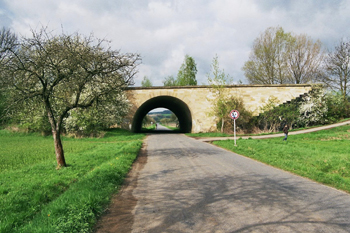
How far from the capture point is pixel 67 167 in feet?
28.1

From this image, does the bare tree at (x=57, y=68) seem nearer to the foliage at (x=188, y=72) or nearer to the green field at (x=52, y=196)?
the green field at (x=52, y=196)

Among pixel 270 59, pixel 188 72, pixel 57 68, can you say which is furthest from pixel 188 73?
pixel 57 68

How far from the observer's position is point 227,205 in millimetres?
4398

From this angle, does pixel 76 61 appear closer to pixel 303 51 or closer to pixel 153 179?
pixel 153 179

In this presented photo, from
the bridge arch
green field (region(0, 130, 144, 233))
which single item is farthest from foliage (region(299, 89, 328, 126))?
green field (region(0, 130, 144, 233))

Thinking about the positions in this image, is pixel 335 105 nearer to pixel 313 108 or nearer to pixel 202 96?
pixel 313 108

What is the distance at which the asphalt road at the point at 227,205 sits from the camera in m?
3.53

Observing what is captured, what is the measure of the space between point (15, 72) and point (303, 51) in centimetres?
3800

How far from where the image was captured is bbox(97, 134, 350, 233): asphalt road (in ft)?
11.6

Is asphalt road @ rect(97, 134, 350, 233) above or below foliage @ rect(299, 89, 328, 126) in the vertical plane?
below

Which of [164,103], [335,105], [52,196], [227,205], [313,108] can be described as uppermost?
[164,103]

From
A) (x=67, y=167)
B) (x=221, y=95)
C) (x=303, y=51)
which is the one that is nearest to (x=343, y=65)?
(x=303, y=51)

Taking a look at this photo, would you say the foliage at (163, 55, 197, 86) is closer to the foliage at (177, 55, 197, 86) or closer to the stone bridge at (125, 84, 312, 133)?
the foliage at (177, 55, 197, 86)

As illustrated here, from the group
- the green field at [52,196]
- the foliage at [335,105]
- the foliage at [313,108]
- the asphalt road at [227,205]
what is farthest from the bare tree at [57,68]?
the foliage at [335,105]
